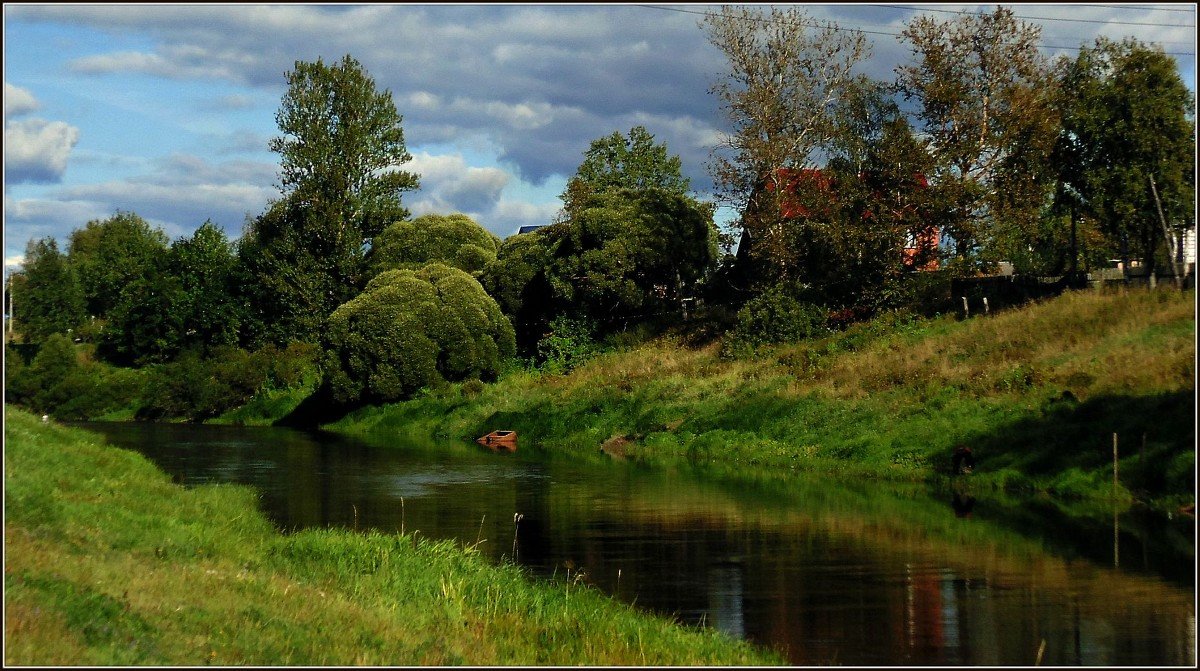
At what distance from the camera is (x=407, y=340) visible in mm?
63656

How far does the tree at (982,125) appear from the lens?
52.4 metres

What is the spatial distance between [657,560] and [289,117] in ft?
209

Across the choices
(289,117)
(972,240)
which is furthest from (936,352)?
(289,117)

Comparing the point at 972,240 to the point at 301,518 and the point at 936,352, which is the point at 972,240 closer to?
the point at 936,352

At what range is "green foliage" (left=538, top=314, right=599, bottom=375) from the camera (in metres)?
65.0

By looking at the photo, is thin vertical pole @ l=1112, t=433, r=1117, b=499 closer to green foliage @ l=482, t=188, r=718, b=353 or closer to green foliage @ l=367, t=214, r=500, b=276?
green foliage @ l=482, t=188, r=718, b=353

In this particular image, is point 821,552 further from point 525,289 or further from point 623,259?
point 525,289

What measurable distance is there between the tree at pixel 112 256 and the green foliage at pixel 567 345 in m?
38.9

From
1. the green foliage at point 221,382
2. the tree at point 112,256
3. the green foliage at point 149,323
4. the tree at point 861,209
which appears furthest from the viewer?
the tree at point 112,256

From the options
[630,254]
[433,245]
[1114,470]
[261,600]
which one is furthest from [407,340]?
[261,600]

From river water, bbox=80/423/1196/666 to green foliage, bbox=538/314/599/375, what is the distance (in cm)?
2191

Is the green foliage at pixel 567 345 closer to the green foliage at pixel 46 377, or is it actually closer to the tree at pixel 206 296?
the tree at pixel 206 296

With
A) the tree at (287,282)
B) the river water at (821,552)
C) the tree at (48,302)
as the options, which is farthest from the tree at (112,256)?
the river water at (821,552)

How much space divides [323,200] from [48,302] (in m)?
42.4
